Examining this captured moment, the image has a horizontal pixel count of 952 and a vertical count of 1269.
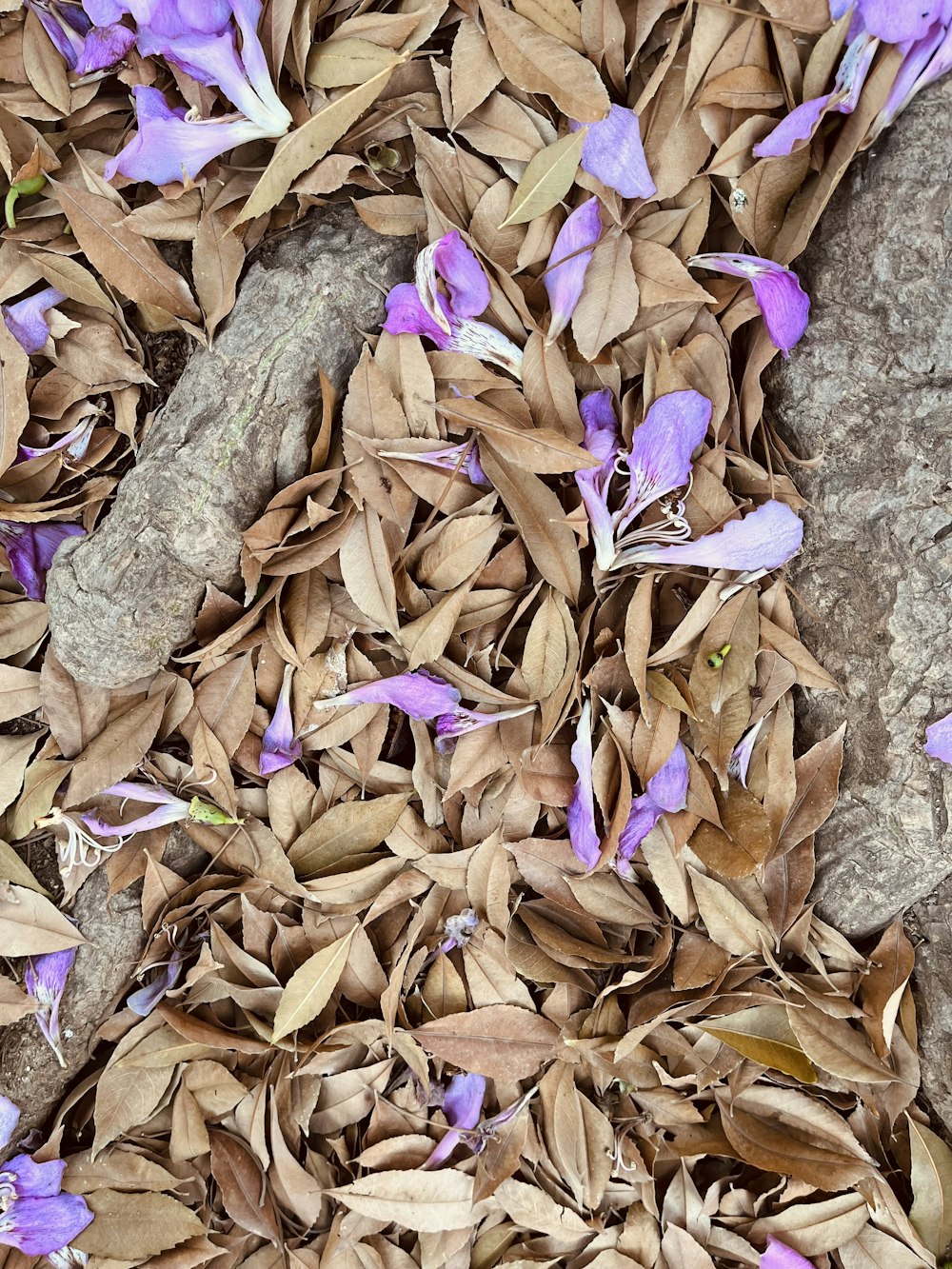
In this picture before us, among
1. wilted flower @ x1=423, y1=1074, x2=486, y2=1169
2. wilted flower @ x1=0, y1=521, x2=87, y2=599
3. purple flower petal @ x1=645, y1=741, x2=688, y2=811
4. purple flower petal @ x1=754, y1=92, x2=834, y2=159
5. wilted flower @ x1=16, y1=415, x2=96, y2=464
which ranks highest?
purple flower petal @ x1=754, y1=92, x2=834, y2=159

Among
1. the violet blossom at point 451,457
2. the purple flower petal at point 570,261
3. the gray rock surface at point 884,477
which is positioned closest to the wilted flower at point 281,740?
the violet blossom at point 451,457

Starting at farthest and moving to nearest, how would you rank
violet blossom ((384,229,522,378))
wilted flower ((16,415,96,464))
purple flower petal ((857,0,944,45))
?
wilted flower ((16,415,96,464)) → violet blossom ((384,229,522,378)) → purple flower petal ((857,0,944,45))

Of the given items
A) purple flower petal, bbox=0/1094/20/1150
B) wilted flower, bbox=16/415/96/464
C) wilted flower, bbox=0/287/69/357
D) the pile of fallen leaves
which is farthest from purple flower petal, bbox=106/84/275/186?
purple flower petal, bbox=0/1094/20/1150

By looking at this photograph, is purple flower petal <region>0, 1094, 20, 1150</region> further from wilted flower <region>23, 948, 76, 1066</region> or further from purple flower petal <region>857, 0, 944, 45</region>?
purple flower petal <region>857, 0, 944, 45</region>

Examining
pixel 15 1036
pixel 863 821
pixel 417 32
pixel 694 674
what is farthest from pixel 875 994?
pixel 417 32

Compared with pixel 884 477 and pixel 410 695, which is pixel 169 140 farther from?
pixel 884 477

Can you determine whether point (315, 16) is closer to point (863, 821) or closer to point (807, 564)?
point (807, 564)

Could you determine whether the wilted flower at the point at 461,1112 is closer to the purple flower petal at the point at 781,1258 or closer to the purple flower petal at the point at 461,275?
the purple flower petal at the point at 781,1258

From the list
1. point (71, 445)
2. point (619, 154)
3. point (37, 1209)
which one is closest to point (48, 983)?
point (37, 1209)
